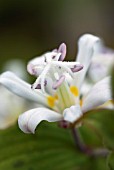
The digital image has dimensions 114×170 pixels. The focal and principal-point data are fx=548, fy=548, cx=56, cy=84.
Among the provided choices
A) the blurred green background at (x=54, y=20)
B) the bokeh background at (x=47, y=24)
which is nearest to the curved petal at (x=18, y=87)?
the bokeh background at (x=47, y=24)

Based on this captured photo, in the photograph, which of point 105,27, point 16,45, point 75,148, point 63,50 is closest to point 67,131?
point 75,148

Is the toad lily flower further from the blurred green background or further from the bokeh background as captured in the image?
the blurred green background

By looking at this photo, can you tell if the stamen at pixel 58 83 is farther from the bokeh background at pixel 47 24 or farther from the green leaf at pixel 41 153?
the bokeh background at pixel 47 24

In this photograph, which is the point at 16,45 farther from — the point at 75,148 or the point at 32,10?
the point at 75,148

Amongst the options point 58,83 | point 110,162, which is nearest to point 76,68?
point 58,83

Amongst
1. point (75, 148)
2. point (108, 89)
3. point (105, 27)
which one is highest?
point (108, 89)

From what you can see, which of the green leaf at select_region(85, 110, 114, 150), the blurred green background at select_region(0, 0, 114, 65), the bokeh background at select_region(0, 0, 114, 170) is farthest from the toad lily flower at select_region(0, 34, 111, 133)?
the blurred green background at select_region(0, 0, 114, 65)

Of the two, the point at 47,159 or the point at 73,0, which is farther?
the point at 73,0

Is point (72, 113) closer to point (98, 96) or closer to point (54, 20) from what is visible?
point (98, 96)
